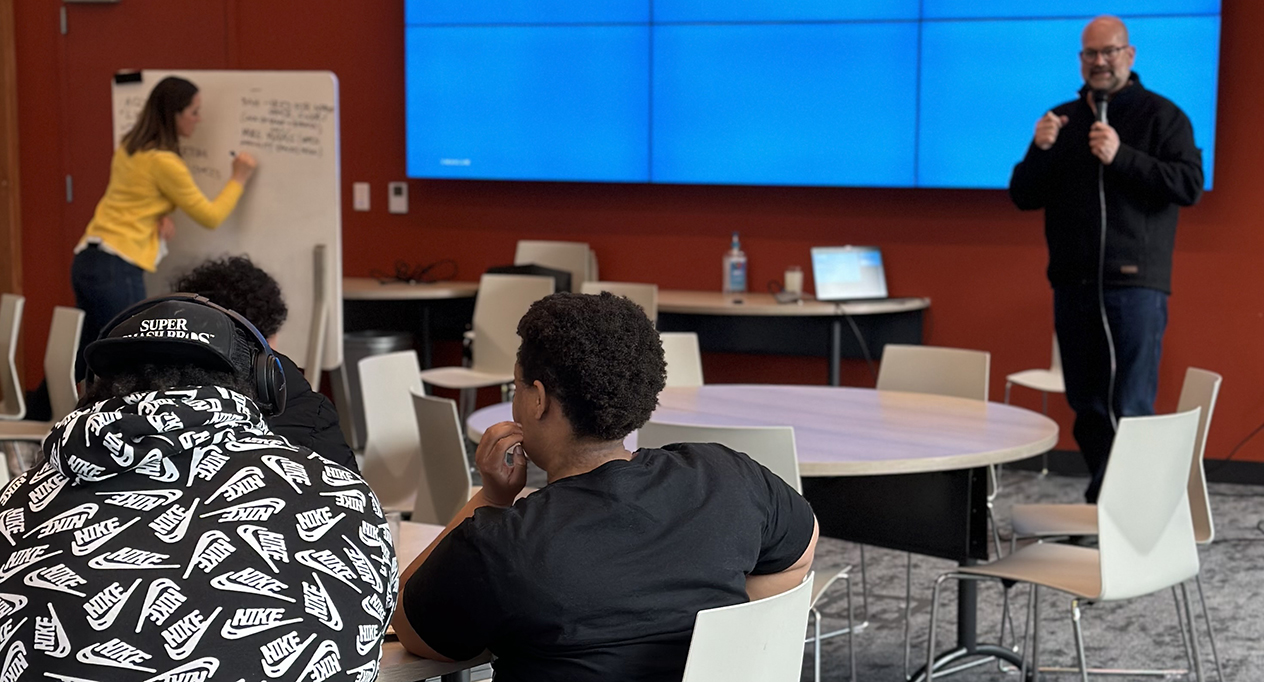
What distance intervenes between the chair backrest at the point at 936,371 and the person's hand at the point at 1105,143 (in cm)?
71

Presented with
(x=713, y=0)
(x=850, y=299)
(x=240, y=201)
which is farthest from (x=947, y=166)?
(x=240, y=201)

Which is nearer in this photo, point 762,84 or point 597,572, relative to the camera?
point 597,572

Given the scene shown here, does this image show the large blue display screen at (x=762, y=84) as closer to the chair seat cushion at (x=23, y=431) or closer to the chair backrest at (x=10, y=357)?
the chair backrest at (x=10, y=357)

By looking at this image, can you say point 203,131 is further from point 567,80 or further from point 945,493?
point 945,493

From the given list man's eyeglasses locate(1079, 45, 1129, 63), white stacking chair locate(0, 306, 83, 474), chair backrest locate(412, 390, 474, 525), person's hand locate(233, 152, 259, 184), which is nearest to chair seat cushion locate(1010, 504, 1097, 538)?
chair backrest locate(412, 390, 474, 525)

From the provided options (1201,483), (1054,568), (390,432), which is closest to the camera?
(1054,568)

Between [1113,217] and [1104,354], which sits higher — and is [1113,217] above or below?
above

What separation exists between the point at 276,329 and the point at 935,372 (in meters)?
2.08

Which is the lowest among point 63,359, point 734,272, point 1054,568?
point 1054,568

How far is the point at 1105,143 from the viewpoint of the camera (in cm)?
409

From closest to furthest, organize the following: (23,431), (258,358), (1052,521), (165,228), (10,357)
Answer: (258,358)
(1052,521)
(23,431)
(10,357)
(165,228)

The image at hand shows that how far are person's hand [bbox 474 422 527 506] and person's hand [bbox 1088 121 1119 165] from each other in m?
2.85

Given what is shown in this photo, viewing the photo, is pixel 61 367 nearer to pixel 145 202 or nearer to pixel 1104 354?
pixel 145 202

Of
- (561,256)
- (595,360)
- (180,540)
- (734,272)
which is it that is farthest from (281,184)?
(180,540)
